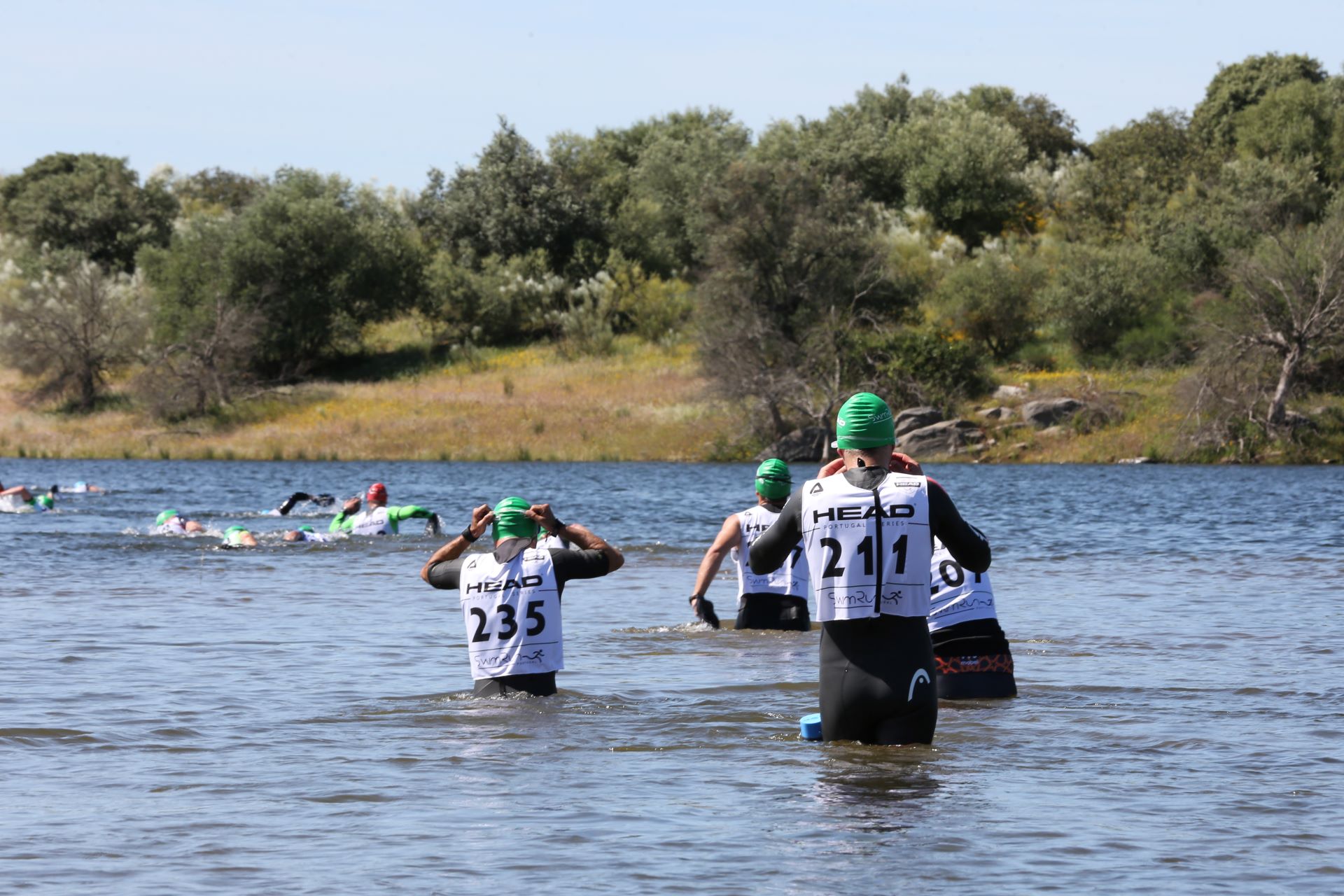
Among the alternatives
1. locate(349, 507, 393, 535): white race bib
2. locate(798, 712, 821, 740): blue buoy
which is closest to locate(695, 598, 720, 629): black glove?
locate(798, 712, 821, 740): blue buoy

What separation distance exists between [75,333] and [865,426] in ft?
240

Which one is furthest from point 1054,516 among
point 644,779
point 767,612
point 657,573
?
point 644,779

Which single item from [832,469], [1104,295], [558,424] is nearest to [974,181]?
[1104,295]

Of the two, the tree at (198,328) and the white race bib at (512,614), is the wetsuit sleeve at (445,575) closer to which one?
the white race bib at (512,614)

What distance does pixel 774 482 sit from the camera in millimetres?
13383

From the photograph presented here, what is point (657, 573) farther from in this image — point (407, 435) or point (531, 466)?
point (407, 435)

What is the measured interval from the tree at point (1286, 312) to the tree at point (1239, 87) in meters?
34.5

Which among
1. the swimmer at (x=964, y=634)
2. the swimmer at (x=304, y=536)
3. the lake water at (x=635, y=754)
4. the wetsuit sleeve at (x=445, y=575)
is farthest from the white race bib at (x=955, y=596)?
the swimmer at (x=304, y=536)

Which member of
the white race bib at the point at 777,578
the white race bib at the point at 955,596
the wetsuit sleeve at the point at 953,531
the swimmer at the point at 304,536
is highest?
the wetsuit sleeve at the point at 953,531

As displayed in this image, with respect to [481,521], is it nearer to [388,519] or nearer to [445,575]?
[445,575]

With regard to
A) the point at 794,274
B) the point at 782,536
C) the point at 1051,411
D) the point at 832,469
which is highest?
the point at 794,274

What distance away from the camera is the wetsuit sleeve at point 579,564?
1036 centimetres

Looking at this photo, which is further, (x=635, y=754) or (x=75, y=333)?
(x=75, y=333)

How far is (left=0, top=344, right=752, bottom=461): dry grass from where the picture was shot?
64.2 metres
